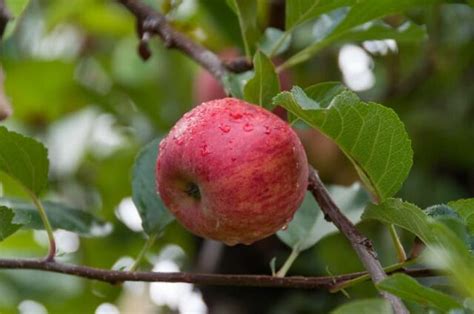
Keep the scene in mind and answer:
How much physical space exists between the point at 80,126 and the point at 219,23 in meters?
0.42

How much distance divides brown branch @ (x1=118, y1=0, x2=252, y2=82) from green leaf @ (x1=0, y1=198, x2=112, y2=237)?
0.75 feet

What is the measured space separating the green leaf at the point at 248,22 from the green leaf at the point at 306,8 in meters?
0.06

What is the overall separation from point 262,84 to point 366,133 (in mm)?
133

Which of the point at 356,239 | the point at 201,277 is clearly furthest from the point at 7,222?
the point at 356,239

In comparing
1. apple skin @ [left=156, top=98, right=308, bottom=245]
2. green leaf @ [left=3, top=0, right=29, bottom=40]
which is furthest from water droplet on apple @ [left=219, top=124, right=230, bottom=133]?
green leaf @ [left=3, top=0, right=29, bottom=40]

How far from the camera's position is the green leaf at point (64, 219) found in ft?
3.70

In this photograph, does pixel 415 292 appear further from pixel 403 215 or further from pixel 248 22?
pixel 248 22

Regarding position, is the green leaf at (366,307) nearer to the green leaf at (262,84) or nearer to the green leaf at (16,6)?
the green leaf at (262,84)

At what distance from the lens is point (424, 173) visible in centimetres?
182

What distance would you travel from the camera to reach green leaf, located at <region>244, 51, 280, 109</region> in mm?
957

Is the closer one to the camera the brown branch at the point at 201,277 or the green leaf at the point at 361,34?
the brown branch at the point at 201,277

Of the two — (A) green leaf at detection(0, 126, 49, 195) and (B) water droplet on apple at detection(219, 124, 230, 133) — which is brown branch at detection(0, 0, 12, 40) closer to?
(A) green leaf at detection(0, 126, 49, 195)

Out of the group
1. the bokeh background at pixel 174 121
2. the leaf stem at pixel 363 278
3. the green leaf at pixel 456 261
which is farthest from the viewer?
the bokeh background at pixel 174 121

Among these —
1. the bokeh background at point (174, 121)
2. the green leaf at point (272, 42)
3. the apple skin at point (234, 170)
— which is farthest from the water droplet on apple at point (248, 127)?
the bokeh background at point (174, 121)
